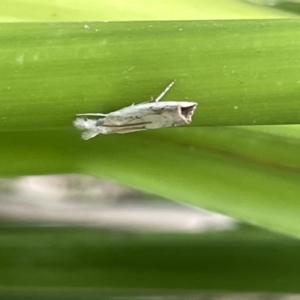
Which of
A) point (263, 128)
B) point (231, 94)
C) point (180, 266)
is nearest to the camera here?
point (231, 94)

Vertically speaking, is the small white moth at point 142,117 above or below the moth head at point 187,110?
above

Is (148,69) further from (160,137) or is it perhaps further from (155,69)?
(160,137)

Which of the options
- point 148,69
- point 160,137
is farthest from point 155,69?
point 160,137

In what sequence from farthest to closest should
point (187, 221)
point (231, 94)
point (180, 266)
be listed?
1. point (187, 221)
2. point (180, 266)
3. point (231, 94)

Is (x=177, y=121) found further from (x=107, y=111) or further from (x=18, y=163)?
(x=18, y=163)

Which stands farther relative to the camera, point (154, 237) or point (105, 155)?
point (154, 237)

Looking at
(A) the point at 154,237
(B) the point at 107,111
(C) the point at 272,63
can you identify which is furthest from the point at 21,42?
(A) the point at 154,237
